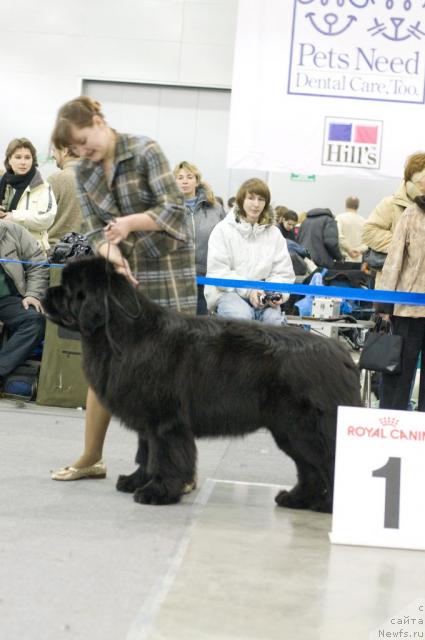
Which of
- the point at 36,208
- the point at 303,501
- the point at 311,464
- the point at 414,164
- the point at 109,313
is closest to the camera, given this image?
the point at 109,313

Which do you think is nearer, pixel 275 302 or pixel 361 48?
pixel 361 48

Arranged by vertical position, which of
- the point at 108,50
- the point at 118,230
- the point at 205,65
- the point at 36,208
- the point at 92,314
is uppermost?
the point at 108,50

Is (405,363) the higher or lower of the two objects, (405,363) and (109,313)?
the lower

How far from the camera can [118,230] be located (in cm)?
339

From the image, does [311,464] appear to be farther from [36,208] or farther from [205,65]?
[205,65]

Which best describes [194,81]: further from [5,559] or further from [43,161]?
[5,559]

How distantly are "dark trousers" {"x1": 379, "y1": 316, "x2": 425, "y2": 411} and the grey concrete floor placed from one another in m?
1.30

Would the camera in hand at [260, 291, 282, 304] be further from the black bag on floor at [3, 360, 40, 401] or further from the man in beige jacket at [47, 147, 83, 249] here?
the man in beige jacket at [47, 147, 83, 249]

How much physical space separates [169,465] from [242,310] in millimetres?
2435

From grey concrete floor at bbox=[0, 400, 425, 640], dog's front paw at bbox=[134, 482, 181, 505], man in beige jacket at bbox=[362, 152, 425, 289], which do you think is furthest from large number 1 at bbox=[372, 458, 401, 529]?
man in beige jacket at bbox=[362, 152, 425, 289]

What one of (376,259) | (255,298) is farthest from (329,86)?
(255,298)

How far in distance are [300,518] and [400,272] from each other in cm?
211

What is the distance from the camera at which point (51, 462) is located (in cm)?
418

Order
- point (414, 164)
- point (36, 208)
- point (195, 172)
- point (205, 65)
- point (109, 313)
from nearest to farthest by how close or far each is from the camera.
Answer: point (109, 313) → point (414, 164) → point (36, 208) → point (195, 172) → point (205, 65)
